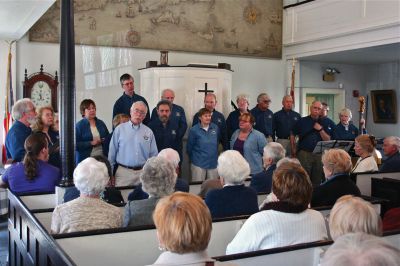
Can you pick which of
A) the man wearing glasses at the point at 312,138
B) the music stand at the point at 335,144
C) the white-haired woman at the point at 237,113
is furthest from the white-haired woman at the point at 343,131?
the white-haired woman at the point at 237,113

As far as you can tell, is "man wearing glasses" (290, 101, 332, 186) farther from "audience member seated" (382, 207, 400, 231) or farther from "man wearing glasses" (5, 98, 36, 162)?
"man wearing glasses" (5, 98, 36, 162)

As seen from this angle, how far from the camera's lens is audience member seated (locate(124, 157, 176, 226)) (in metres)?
2.97

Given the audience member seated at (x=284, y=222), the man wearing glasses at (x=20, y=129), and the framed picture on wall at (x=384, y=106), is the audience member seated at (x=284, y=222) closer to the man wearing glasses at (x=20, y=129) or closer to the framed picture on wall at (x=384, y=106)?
the man wearing glasses at (x=20, y=129)

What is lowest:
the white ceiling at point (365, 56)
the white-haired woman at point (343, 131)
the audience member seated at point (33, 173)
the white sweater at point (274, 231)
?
the white sweater at point (274, 231)

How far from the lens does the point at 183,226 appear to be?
6.06ft

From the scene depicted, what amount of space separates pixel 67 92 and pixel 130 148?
1.44m

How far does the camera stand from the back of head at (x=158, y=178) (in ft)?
9.88

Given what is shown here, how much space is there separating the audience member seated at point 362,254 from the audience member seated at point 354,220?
60 cm

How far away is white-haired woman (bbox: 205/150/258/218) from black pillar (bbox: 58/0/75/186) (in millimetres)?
1259

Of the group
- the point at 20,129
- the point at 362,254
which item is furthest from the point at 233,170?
the point at 20,129

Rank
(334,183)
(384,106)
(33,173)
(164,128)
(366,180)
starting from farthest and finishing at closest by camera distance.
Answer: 1. (384,106)
2. (164,128)
3. (366,180)
4. (33,173)
5. (334,183)

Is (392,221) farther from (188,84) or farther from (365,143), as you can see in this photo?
(188,84)

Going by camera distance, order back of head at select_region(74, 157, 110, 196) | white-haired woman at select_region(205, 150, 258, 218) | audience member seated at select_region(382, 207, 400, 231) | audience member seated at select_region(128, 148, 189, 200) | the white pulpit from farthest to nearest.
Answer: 1. the white pulpit
2. audience member seated at select_region(128, 148, 189, 200)
3. audience member seated at select_region(382, 207, 400, 231)
4. white-haired woman at select_region(205, 150, 258, 218)
5. back of head at select_region(74, 157, 110, 196)

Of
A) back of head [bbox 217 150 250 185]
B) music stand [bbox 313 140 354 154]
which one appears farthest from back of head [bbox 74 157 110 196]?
music stand [bbox 313 140 354 154]
